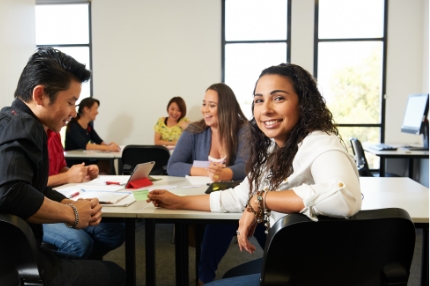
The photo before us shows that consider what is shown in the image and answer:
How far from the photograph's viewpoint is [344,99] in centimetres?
666

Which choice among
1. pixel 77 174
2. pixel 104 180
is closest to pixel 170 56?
pixel 104 180

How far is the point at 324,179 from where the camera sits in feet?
4.25

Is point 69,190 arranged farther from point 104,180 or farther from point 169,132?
point 169,132

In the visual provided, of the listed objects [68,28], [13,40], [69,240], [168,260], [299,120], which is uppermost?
[68,28]

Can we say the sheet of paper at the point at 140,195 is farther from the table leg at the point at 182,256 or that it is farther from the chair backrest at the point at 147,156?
the chair backrest at the point at 147,156

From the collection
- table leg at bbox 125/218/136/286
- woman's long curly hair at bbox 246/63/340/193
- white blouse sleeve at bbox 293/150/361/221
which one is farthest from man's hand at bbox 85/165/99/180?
white blouse sleeve at bbox 293/150/361/221

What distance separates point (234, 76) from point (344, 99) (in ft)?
5.43

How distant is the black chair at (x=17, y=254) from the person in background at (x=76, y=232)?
586mm

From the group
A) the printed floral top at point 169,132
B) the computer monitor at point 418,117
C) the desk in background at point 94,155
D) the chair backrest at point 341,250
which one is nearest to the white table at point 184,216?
the chair backrest at point 341,250

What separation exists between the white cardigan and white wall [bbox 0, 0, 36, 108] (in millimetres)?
3529

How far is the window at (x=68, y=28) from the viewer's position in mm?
7016

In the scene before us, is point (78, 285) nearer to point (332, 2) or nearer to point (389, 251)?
point (389, 251)

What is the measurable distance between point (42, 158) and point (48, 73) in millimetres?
308

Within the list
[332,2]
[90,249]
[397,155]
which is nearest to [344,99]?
[332,2]
